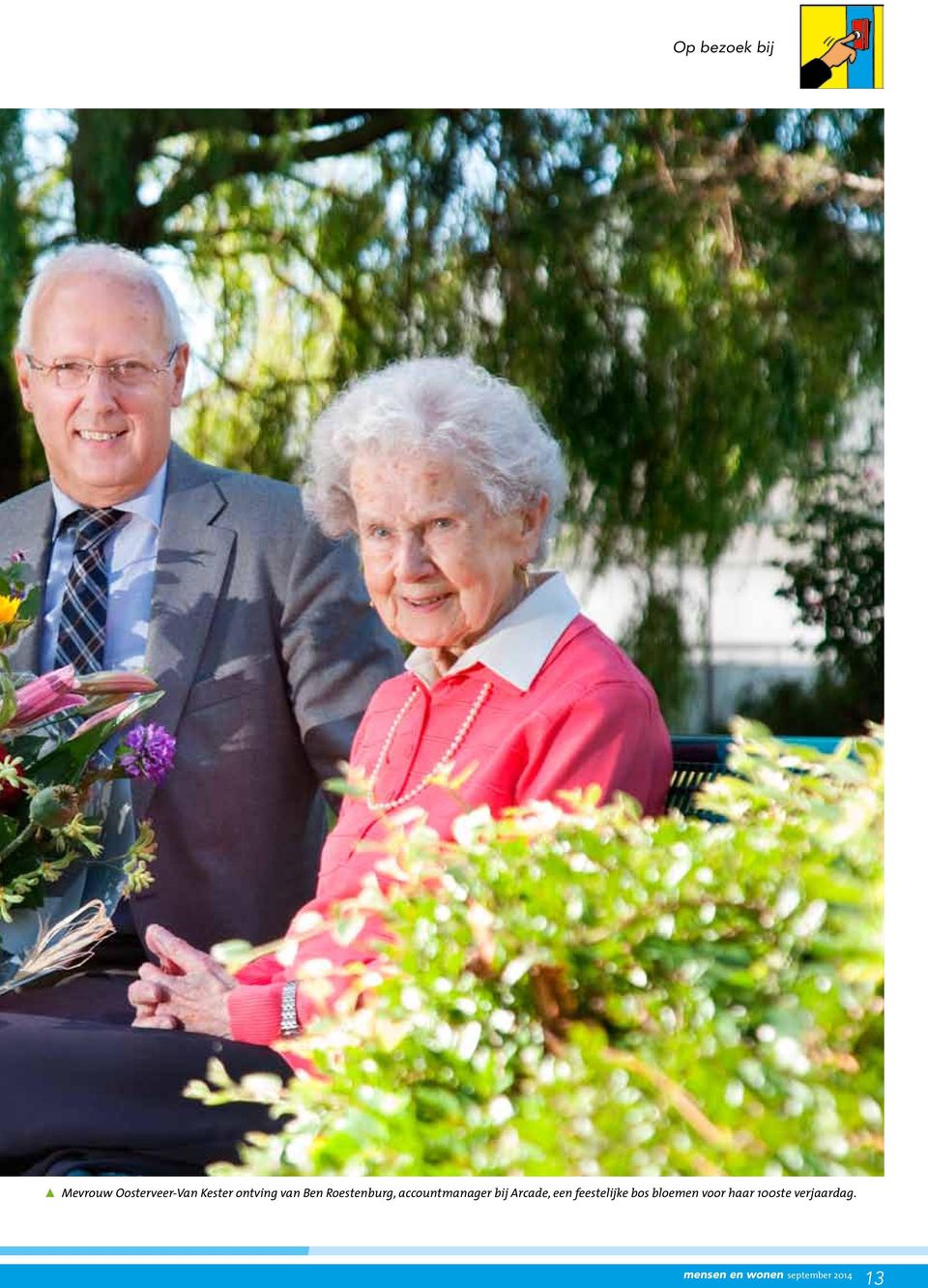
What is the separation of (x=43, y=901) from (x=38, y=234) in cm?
302

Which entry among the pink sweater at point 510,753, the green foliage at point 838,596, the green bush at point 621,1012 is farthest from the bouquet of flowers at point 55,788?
the green foliage at point 838,596

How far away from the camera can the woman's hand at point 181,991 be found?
6.41 feet

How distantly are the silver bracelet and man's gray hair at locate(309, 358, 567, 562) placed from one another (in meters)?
0.67

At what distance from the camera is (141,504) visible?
2520mm

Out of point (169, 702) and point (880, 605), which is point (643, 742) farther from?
point (880, 605)

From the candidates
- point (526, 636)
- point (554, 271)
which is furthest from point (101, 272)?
point (554, 271)

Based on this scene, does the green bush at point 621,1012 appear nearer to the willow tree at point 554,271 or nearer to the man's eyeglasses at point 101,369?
the man's eyeglasses at point 101,369

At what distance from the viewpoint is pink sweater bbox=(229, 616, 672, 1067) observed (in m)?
1.88

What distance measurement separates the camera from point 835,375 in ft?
15.3

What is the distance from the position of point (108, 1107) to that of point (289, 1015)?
0.75 ft
